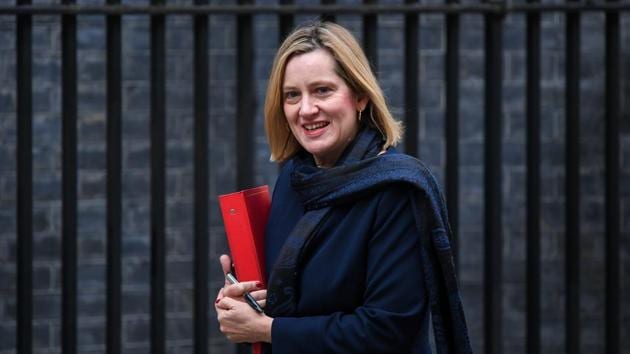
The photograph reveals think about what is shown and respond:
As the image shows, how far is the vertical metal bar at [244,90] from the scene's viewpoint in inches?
147

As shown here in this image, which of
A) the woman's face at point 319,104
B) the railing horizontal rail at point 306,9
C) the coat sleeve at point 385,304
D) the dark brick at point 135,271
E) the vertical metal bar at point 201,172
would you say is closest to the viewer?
the coat sleeve at point 385,304

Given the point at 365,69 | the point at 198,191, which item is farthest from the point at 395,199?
the point at 198,191

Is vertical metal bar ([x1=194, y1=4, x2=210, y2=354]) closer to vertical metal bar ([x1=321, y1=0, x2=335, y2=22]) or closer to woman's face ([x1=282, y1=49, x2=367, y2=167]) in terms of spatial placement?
vertical metal bar ([x1=321, y1=0, x2=335, y2=22])

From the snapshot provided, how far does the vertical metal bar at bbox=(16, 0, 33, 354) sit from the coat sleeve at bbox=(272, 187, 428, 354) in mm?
1650

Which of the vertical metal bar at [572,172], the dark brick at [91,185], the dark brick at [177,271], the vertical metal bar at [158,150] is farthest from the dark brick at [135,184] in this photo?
the vertical metal bar at [572,172]

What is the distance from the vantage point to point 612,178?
3916 millimetres

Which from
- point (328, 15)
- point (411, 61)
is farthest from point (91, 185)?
point (411, 61)

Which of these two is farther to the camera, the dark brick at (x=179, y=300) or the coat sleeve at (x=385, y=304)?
the dark brick at (x=179, y=300)

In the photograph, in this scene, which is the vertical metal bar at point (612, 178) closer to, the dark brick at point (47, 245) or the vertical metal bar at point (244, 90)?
the vertical metal bar at point (244, 90)

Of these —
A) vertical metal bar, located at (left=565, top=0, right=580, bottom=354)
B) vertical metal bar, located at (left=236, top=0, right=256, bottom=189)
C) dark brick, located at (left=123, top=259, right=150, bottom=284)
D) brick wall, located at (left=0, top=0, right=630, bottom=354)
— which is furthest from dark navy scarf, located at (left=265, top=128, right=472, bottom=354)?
dark brick, located at (left=123, top=259, right=150, bottom=284)

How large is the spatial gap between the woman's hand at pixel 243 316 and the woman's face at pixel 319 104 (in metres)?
0.31

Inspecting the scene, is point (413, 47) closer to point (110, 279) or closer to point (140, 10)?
point (140, 10)

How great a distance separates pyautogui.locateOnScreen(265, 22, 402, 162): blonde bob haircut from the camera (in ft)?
7.55

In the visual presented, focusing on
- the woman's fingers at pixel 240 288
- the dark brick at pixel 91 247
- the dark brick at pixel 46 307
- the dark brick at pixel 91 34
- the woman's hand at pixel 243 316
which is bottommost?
the dark brick at pixel 46 307
